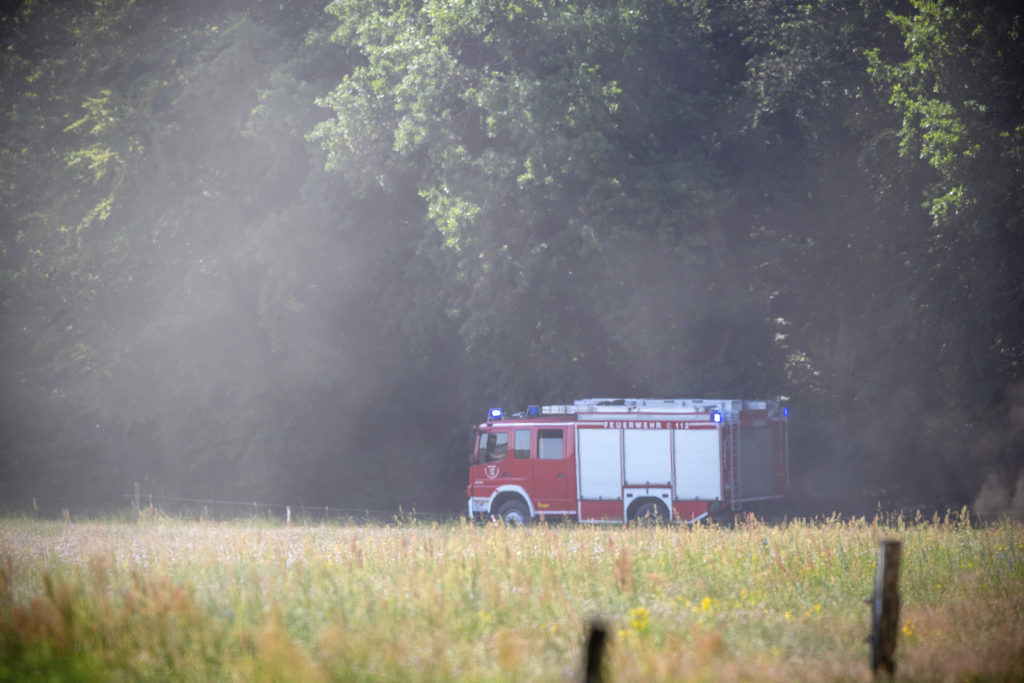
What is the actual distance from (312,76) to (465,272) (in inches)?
366

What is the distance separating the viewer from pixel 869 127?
1017 inches

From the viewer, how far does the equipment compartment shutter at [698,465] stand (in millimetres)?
22078

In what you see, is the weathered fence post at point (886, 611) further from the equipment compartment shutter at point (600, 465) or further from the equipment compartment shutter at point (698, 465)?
the equipment compartment shutter at point (600, 465)

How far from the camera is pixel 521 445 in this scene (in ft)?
77.2

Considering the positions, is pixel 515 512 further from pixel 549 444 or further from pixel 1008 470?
pixel 1008 470

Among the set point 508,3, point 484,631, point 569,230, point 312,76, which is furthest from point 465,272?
point 484,631

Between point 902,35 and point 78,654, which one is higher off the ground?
point 902,35

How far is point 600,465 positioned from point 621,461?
1.51 ft

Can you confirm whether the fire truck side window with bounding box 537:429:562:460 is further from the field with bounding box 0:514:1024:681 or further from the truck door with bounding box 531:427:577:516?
the field with bounding box 0:514:1024:681

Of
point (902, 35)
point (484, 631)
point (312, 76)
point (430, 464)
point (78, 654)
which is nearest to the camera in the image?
point (78, 654)

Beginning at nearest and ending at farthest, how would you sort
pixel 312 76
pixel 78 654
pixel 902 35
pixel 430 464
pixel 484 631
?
pixel 78 654
pixel 484 631
pixel 902 35
pixel 312 76
pixel 430 464

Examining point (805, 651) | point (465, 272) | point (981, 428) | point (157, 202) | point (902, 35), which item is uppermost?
point (902, 35)

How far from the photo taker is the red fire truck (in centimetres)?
2225

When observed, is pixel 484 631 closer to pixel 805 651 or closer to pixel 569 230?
pixel 805 651
